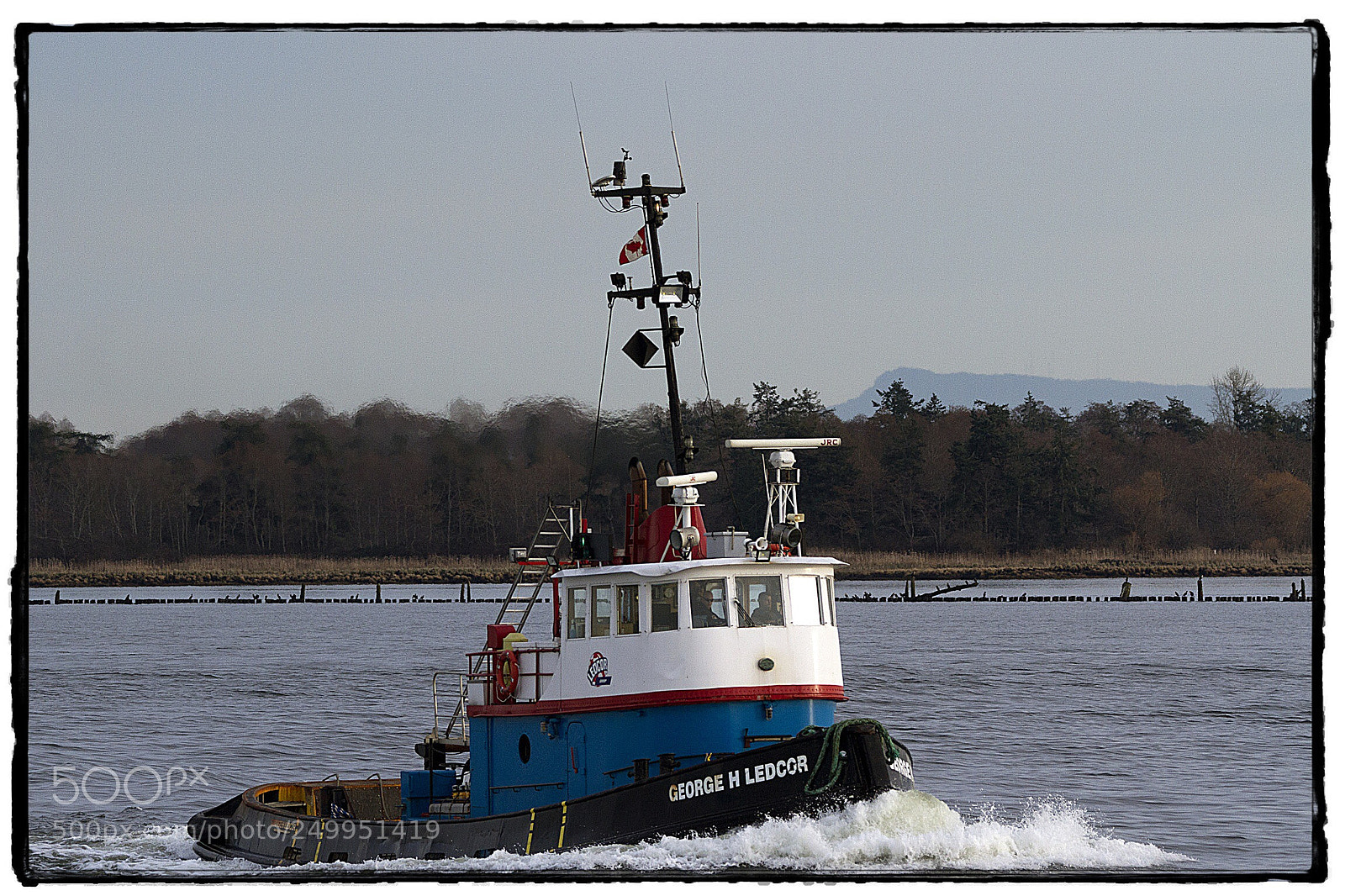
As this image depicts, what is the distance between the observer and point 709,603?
53.9 ft

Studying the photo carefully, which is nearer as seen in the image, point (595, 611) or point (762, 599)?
point (762, 599)

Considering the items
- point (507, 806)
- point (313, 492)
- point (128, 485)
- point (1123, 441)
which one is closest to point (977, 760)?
point (507, 806)

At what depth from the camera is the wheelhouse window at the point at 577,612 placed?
17312 millimetres

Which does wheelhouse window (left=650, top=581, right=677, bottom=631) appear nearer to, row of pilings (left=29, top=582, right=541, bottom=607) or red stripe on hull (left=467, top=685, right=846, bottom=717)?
red stripe on hull (left=467, top=685, right=846, bottom=717)

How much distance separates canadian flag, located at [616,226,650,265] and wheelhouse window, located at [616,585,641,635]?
363 cm

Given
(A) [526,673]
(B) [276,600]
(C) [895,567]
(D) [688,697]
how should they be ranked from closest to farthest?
(D) [688,697], (A) [526,673], (C) [895,567], (B) [276,600]

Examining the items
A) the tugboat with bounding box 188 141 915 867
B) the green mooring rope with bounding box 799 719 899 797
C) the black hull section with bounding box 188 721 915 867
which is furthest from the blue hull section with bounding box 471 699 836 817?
the green mooring rope with bounding box 799 719 899 797

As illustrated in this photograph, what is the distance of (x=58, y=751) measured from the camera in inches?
1310

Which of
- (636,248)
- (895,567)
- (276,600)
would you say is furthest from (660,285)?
(276,600)

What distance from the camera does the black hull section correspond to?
49.5 ft

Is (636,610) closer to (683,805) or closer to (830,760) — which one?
(683,805)

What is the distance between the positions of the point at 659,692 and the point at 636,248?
192 inches

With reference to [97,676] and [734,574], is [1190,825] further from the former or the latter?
[97,676]

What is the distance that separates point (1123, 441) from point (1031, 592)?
26.5 meters
